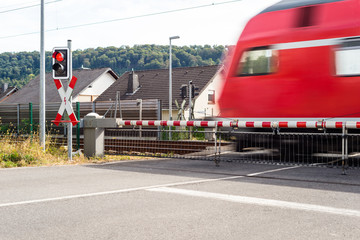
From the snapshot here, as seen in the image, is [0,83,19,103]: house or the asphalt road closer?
the asphalt road

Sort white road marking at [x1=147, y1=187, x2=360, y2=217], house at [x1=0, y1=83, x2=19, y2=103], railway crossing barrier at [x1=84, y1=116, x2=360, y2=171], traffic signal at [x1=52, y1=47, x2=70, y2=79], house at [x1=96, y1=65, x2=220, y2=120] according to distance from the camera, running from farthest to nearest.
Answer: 1. house at [x1=0, y1=83, x2=19, y2=103]
2. house at [x1=96, y1=65, x2=220, y2=120]
3. traffic signal at [x1=52, y1=47, x2=70, y2=79]
4. railway crossing barrier at [x1=84, y1=116, x2=360, y2=171]
5. white road marking at [x1=147, y1=187, x2=360, y2=217]

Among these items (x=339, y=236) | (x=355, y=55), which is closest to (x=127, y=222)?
(x=339, y=236)

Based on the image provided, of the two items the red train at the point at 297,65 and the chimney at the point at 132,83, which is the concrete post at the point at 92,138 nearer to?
the red train at the point at 297,65

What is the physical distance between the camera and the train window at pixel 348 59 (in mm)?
10781

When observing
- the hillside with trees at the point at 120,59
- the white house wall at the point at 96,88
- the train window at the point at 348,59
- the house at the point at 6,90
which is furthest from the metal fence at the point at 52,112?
the house at the point at 6,90

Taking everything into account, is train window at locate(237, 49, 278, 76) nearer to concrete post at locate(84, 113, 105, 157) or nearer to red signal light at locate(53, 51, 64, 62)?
concrete post at locate(84, 113, 105, 157)

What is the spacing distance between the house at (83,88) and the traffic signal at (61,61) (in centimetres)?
4236

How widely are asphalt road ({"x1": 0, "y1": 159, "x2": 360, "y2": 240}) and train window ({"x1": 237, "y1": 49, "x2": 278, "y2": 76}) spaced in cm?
353

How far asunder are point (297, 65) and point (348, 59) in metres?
1.30

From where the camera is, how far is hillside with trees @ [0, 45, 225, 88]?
80062 millimetres

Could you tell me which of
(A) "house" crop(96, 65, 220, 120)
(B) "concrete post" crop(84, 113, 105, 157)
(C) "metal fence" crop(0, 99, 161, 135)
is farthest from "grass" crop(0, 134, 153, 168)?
(A) "house" crop(96, 65, 220, 120)

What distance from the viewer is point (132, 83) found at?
50.5 meters

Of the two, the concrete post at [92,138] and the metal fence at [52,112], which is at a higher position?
the metal fence at [52,112]

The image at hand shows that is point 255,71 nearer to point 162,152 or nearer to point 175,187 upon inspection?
point 162,152
